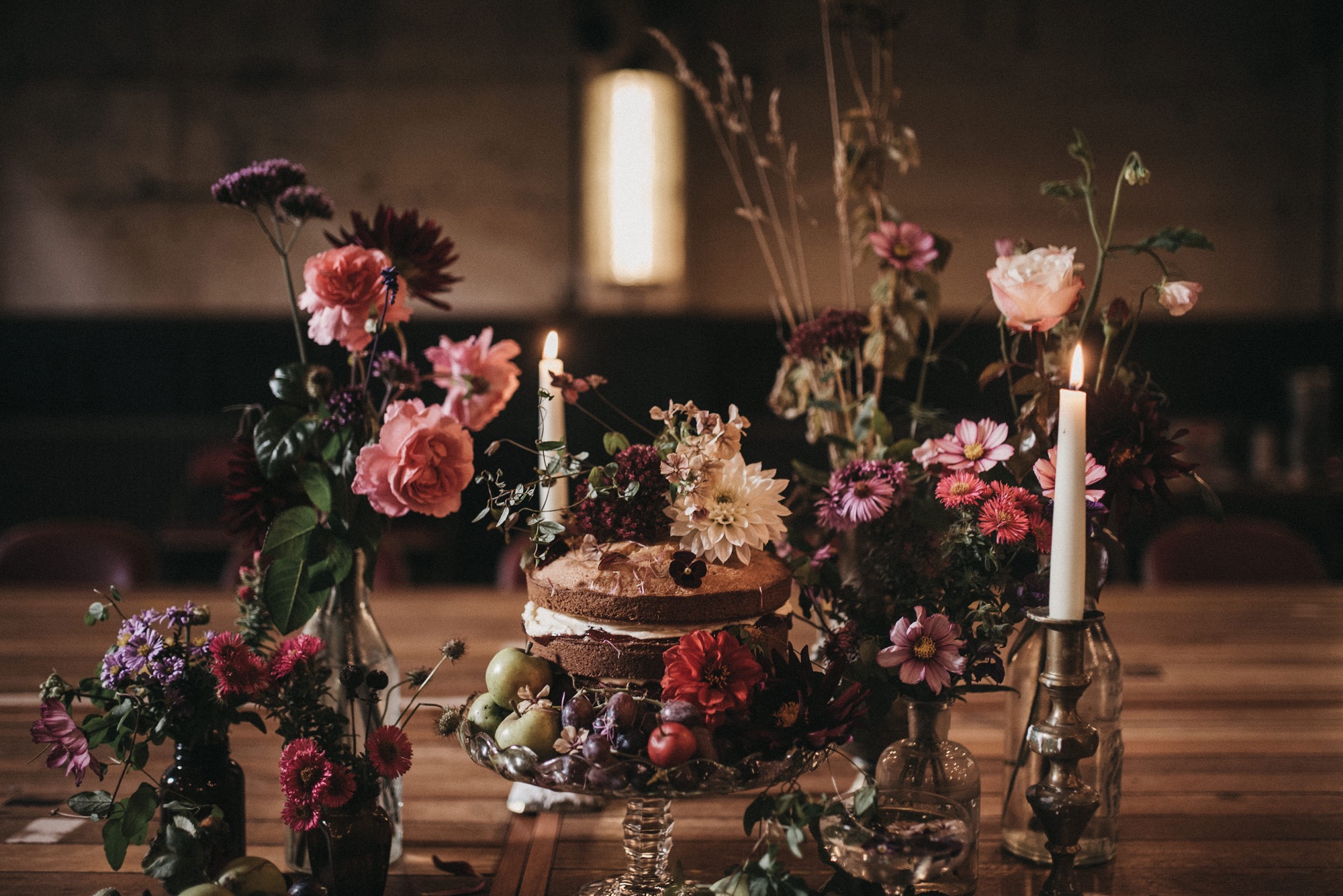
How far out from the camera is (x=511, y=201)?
17.1ft

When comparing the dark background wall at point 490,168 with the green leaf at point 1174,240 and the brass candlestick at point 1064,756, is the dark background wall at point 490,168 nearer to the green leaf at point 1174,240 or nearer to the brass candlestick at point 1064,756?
the green leaf at point 1174,240

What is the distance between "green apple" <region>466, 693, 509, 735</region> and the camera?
3.04 feet

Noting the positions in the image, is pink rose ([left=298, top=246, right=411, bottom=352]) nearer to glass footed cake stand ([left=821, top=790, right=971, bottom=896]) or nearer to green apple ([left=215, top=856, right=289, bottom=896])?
green apple ([left=215, top=856, right=289, bottom=896])

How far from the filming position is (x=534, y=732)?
34.1 inches

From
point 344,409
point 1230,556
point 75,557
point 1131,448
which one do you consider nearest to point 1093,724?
point 1131,448

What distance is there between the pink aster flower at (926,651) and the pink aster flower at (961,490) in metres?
0.10

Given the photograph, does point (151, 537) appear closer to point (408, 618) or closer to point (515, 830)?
point (408, 618)

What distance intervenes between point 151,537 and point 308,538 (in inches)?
180

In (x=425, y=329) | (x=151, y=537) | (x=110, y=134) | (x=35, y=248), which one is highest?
(x=110, y=134)

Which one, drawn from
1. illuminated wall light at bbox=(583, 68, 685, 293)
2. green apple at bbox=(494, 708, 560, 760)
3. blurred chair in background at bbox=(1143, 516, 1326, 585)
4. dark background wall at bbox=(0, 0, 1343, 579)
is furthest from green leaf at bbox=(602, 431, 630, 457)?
dark background wall at bbox=(0, 0, 1343, 579)

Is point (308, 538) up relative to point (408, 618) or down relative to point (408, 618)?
up

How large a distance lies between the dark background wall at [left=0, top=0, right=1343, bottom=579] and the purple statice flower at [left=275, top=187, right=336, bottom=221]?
13.2 feet

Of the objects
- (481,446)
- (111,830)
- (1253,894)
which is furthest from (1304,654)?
(481,446)

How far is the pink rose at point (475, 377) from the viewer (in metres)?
0.96
